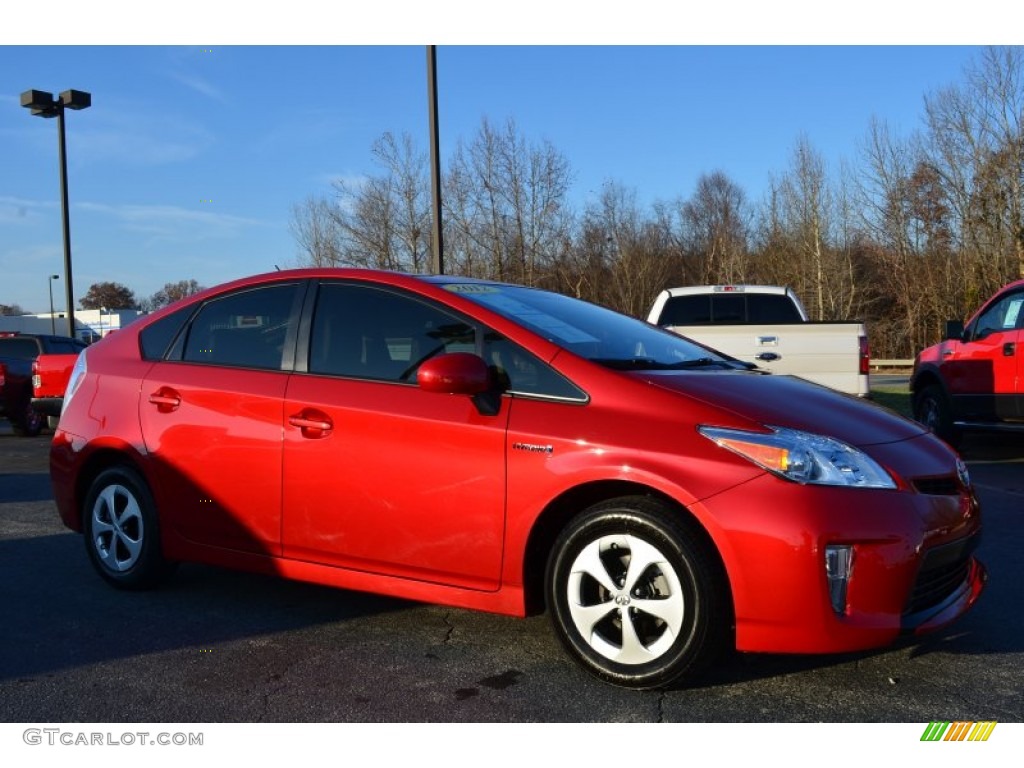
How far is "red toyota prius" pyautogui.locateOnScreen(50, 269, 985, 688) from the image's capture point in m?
3.25

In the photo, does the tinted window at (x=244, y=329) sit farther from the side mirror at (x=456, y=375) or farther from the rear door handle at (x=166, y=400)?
the side mirror at (x=456, y=375)

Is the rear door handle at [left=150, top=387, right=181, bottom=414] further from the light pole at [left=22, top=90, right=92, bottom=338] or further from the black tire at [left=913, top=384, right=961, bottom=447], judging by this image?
the light pole at [left=22, top=90, right=92, bottom=338]

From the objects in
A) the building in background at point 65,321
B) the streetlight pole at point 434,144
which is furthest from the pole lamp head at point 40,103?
the building in background at point 65,321

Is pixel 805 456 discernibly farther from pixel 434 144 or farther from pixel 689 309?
pixel 434 144

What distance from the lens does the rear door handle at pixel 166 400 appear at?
185 inches

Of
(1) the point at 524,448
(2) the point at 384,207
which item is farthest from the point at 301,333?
(2) the point at 384,207

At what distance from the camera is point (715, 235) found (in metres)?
52.7

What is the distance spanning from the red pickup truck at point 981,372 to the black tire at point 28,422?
43.7ft

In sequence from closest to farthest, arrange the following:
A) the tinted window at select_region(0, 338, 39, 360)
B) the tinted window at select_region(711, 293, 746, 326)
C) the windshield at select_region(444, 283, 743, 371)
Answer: the windshield at select_region(444, 283, 743, 371)
the tinted window at select_region(711, 293, 746, 326)
the tinted window at select_region(0, 338, 39, 360)

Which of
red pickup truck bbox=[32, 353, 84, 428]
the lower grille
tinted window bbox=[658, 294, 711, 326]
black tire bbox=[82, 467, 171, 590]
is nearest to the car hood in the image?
the lower grille

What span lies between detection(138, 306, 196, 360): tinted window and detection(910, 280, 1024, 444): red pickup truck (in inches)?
309

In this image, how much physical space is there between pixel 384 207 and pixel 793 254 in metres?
25.4

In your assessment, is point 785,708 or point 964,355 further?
point 964,355

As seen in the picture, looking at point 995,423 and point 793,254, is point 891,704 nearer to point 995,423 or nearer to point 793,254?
point 995,423
